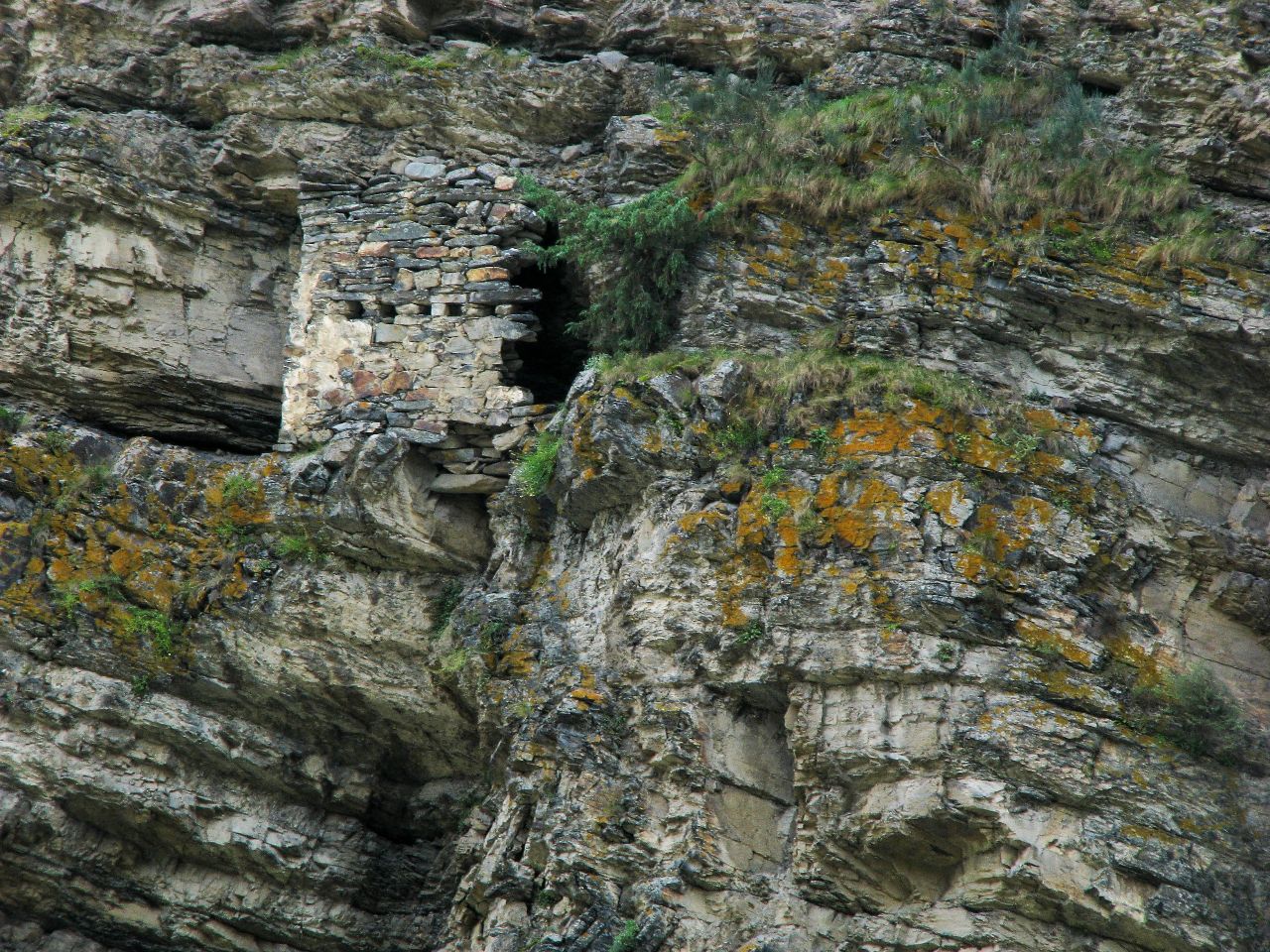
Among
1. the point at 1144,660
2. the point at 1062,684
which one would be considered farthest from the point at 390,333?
the point at 1144,660

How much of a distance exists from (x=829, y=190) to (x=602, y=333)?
2.04m

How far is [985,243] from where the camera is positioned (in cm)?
1166

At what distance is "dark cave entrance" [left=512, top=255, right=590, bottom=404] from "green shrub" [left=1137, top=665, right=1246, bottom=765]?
5276mm

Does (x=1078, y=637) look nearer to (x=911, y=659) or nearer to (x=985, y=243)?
(x=911, y=659)

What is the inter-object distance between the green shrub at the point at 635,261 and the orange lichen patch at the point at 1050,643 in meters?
3.60

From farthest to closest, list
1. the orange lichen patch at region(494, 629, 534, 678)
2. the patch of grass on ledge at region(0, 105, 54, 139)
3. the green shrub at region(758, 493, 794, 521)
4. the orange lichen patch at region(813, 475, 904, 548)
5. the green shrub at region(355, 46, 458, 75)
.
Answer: the green shrub at region(355, 46, 458, 75) → the patch of grass on ledge at region(0, 105, 54, 139) → the orange lichen patch at region(494, 629, 534, 678) → the green shrub at region(758, 493, 794, 521) → the orange lichen patch at region(813, 475, 904, 548)

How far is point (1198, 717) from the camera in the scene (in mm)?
9547

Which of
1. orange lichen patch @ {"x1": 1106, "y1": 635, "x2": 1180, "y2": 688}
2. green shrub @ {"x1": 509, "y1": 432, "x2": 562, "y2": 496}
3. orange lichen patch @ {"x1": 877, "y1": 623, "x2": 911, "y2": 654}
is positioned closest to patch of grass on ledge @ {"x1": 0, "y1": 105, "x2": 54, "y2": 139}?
green shrub @ {"x1": 509, "y1": 432, "x2": 562, "y2": 496}

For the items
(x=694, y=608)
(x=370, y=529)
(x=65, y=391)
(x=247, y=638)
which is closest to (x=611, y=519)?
(x=694, y=608)

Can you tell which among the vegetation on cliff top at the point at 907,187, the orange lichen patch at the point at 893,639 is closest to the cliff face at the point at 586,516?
the orange lichen patch at the point at 893,639

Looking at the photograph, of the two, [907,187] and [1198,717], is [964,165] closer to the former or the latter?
[907,187]

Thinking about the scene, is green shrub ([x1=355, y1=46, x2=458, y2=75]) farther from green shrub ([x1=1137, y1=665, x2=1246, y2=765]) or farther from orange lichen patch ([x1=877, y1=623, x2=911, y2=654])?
green shrub ([x1=1137, y1=665, x2=1246, y2=765])

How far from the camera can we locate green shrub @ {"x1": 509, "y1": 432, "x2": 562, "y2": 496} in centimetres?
1120

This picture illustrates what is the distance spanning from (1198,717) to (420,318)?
21.1 feet
